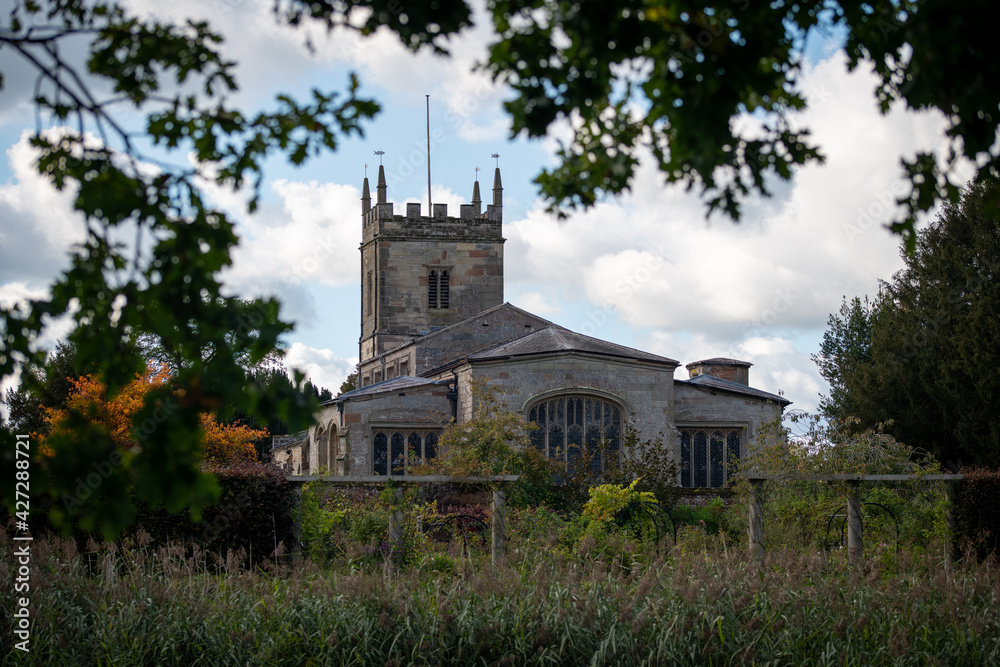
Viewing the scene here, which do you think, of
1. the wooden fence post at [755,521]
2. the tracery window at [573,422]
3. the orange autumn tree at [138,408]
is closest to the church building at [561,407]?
the tracery window at [573,422]

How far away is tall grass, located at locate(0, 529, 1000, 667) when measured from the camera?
22.2 feet

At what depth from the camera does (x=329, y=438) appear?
28.4 metres

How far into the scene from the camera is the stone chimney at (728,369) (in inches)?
1309

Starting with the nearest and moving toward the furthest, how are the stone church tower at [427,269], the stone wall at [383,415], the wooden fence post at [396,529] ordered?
A: the wooden fence post at [396,529] → the stone wall at [383,415] → the stone church tower at [427,269]

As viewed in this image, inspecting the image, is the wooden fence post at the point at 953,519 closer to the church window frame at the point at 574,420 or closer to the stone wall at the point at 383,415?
the church window frame at the point at 574,420

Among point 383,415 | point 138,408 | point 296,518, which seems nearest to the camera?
point 296,518

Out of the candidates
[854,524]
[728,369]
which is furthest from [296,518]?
[728,369]

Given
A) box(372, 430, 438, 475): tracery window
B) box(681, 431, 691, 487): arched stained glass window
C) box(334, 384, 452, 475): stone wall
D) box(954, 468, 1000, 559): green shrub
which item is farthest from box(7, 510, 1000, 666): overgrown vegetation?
box(681, 431, 691, 487): arched stained glass window

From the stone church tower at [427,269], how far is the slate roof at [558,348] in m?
14.4

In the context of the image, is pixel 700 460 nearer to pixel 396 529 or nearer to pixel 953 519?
pixel 953 519

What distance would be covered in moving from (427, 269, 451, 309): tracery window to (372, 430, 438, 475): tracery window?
16135mm

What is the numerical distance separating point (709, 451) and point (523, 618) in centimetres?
1973

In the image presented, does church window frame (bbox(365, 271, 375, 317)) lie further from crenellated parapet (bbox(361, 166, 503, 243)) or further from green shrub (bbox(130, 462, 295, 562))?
green shrub (bbox(130, 462, 295, 562))

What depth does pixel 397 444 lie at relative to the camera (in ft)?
83.4
